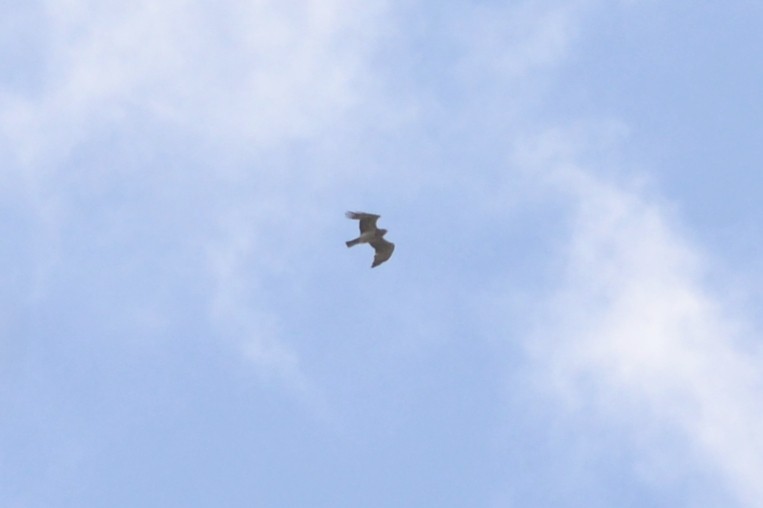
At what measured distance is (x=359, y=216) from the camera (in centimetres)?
7700

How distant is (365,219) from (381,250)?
290 cm

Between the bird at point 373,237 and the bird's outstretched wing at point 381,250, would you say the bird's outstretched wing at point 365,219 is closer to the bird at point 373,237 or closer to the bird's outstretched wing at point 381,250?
the bird at point 373,237

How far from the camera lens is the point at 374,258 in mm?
80000

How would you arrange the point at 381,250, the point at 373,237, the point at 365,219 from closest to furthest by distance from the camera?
the point at 365,219 → the point at 373,237 → the point at 381,250

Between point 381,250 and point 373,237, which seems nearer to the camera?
point 373,237

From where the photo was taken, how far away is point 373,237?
258ft

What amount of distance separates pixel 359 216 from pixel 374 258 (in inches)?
139

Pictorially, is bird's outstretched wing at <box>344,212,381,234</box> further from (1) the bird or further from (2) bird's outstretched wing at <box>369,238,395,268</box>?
(2) bird's outstretched wing at <box>369,238,395,268</box>

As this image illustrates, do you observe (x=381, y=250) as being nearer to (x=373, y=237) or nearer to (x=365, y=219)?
(x=373, y=237)

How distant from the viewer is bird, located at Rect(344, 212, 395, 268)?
→ 253 feet

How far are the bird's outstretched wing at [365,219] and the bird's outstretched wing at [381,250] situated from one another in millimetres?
1505

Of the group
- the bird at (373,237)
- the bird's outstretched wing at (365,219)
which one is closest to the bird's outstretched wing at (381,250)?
the bird at (373,237)

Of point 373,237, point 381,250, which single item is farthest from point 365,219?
point 381,250

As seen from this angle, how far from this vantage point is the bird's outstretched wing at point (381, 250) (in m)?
79.4
